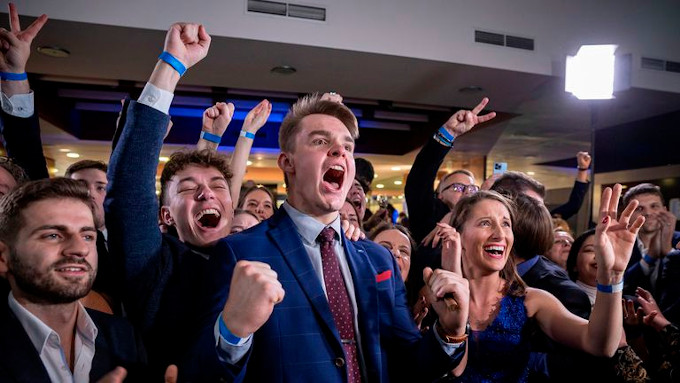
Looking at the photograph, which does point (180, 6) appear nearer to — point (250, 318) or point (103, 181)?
point (103, 181)

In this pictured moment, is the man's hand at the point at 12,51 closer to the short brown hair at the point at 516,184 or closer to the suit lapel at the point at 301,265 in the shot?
the suit lapel at the point at 301,265

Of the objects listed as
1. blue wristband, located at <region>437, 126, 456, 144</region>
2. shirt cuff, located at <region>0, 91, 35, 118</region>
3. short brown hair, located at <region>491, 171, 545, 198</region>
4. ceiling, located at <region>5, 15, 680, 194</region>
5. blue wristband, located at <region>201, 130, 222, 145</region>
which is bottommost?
short brown hair, located at <region>491, 171, 545, 198</region>

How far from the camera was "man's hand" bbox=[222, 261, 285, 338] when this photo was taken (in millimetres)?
804

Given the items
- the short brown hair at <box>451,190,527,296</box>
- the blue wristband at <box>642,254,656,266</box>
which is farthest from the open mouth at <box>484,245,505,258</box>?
the blue wristband at <box>642,254,656,266</box>

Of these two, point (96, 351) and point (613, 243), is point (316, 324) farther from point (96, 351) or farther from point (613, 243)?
point (613, 243)

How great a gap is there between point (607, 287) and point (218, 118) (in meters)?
1.52

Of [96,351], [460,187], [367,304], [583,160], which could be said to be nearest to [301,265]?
[367,304]

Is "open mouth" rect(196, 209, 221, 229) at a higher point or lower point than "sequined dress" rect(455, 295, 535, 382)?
higher

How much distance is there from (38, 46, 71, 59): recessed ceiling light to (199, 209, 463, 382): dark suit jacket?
3.87 meters

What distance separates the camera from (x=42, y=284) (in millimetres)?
1001

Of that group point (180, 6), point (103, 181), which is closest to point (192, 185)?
point (103, 181)

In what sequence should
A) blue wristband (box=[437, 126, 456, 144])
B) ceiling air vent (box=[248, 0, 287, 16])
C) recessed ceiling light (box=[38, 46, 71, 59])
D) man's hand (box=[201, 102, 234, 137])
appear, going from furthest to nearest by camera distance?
recessed ceiling light (box=[38, 46, 71, 59])
ceiling air vent (box=[248, 0, 287, 16])
blue wristband (box=[437, 126, 456, 144])
man's hand (box=[201, 102, 234, 137])

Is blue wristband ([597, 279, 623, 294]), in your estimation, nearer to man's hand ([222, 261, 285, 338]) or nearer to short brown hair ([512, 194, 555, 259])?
short brown hair ([512, 194, 555, 259])

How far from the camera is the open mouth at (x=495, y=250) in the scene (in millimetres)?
1578
